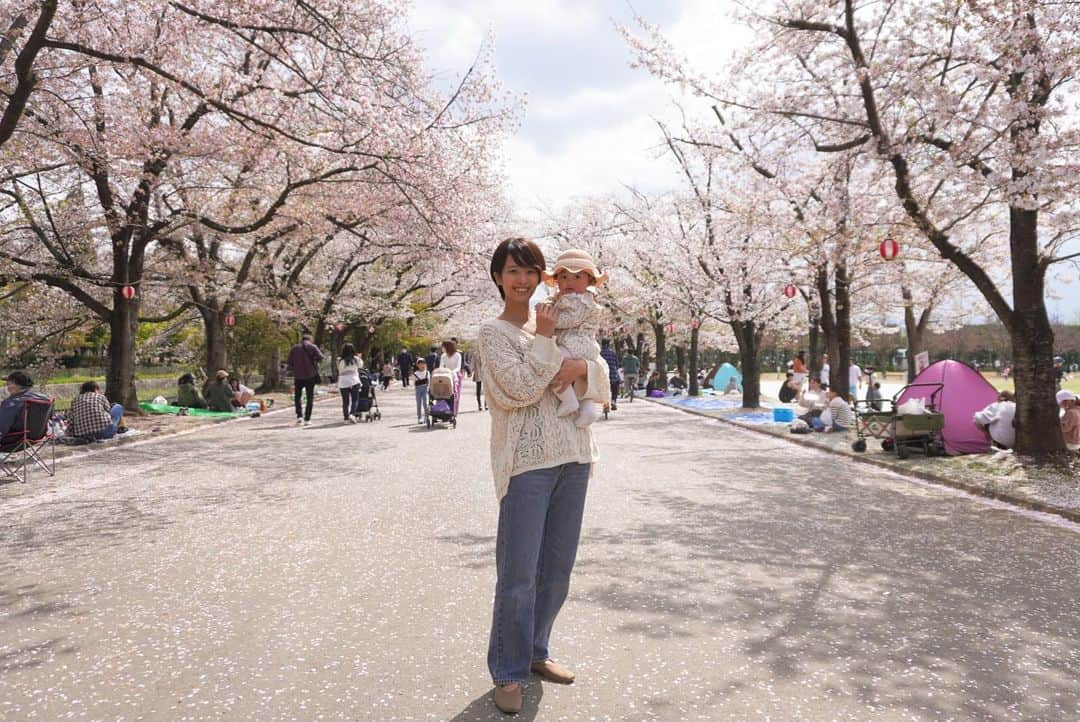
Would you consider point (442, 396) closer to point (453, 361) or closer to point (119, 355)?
point (453, 361)

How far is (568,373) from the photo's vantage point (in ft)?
9.61

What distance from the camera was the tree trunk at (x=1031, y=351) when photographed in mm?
9836

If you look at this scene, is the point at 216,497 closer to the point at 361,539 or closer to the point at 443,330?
the point at 361,539

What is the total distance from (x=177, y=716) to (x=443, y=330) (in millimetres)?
59756

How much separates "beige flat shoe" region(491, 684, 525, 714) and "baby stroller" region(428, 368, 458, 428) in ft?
42.3

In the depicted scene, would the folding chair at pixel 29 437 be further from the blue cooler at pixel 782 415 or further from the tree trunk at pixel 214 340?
the tree trunk at pixel 214 340

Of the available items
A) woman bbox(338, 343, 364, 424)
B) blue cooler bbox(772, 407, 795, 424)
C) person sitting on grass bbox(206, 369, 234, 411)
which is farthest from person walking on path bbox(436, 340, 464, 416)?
blue cooler bbox(772, 407, 795, 424)

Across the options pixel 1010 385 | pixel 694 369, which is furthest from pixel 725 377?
pixel 1010 385

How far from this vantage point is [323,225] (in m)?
19.5

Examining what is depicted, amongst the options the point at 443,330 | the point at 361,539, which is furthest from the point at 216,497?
the point at 443,330

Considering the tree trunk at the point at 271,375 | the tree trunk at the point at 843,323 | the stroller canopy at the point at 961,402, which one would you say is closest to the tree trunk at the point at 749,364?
the tree trunk at the point at 843,323

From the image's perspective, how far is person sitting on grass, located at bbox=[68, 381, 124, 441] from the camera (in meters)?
11.8

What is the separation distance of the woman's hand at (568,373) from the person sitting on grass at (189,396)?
18231mm

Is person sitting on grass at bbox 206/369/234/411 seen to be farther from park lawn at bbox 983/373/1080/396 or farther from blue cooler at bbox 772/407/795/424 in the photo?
park lawn at bbox 983/373/1080/396
